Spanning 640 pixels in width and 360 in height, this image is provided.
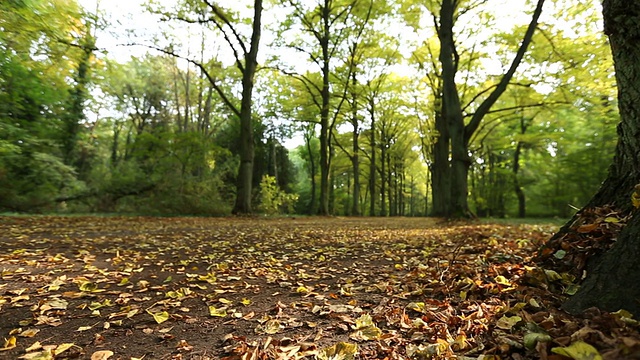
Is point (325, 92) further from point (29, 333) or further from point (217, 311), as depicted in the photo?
point (29, 333)

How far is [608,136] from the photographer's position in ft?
50.2

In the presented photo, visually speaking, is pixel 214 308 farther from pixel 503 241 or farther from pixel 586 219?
pixel 503 241

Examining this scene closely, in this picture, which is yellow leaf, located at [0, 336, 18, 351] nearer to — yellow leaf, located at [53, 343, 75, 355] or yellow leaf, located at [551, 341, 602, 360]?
yellow leaf, located at [53, 343, 75, 355]

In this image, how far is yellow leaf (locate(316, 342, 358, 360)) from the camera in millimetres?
1471

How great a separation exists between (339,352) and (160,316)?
47.1 inches

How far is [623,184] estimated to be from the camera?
236 centimetres

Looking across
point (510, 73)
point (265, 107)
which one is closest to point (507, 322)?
point (510, 73)

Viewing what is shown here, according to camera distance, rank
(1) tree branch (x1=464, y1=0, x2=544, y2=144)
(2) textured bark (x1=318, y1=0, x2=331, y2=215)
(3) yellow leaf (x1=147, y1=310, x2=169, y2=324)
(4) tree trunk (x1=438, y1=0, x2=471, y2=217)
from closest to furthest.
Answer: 1. (3) yellow leaf (x1=147, y1=310, x2=169, y2=324)
2. (1) tree branch (x1=464, y1=0, x2=544, y2=144)
3. (4) tree trunk (x1=438, y1=0, x2=471, y2=217)
4. (2) textured bark (x1=318, y1=0, x2=331, y2=215)

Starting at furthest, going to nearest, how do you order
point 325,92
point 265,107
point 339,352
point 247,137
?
point 265,107
point 325,92
point 247,137
point 339,352

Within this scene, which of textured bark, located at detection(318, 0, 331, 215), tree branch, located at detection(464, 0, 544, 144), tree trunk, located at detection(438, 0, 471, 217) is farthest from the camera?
textured bark, located at detection(318, 0, 331, 215)

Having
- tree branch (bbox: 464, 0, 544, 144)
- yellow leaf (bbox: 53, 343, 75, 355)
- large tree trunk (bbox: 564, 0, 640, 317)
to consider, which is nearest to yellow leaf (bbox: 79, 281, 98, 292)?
yellow leaf (bbox: 53, 343, 75, 355)

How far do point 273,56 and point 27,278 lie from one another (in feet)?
47.2

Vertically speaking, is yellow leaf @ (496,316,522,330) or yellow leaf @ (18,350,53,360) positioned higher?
yellow leaf @ (496,316,522,330)

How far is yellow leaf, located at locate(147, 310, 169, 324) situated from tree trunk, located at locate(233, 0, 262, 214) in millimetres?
9915
